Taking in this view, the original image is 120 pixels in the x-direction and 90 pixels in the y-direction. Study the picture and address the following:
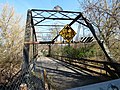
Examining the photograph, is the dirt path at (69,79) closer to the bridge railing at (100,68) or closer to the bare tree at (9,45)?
the bridge railing at (100,68)

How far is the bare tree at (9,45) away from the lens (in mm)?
22266

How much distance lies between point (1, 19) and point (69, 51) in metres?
13.0

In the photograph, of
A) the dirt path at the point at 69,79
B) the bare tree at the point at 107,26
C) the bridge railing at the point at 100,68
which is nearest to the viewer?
the dirt path at the point at 69,79

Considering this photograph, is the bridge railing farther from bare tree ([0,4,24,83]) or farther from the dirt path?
bare tree ([0,4,24,83])

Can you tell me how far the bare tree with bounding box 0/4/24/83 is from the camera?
877 inches

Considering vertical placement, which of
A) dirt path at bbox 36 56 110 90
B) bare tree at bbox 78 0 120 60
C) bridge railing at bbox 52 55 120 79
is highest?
bare tree at bbox 78 0 120 60

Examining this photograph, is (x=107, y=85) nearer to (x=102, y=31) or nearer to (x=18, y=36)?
(x=102, y=31)

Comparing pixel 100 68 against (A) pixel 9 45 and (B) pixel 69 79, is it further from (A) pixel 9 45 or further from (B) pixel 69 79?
(A) pixel 9 45

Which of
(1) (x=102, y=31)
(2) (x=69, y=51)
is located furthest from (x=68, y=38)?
(2) (x=69, y=51)

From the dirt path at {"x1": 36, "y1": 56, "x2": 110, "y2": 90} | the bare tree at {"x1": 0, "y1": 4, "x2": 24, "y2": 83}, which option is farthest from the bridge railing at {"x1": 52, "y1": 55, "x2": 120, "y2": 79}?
the bare tree at {"x1": 0, "y1": 4, "x2": 24, "y2": 83}

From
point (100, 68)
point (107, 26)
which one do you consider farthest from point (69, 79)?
point (107, 26)

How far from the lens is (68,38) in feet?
41.8

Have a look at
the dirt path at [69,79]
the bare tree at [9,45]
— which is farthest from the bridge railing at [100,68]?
the bare tree at [9,45]

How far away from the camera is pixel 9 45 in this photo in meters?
23.2
